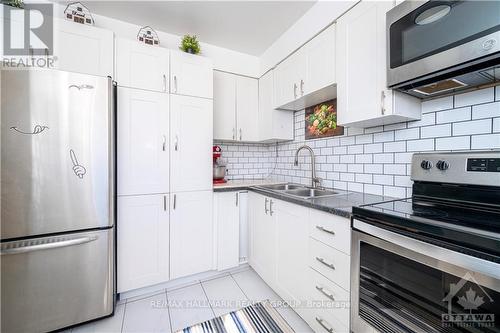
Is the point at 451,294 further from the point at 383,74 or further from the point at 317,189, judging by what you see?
the point at 317,189

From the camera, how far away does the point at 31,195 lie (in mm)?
1344

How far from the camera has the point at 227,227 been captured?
225 cm

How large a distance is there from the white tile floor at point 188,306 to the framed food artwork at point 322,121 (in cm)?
159

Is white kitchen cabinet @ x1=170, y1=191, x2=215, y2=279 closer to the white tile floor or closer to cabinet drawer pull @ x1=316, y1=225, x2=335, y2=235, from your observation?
the white tile floor

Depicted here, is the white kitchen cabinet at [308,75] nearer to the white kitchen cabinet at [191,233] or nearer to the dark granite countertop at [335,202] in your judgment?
the dark granite countertop at [335,202]

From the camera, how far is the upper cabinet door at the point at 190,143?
78.3 inches

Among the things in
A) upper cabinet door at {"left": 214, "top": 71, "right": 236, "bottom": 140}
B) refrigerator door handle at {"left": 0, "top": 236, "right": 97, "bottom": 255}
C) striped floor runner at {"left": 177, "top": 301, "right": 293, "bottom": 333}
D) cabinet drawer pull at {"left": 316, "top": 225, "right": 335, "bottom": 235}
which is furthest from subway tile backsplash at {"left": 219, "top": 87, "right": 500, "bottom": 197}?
refrigerator door handle at {"left": 0, "top": 236, "right": 97, "bottom": 255}

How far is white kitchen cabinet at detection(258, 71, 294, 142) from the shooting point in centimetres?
250

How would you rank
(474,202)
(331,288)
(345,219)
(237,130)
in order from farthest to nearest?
(237,130)
(331,288)
(345,219)
(474,202)

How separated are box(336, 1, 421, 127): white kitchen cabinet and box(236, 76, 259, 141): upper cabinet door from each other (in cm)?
130

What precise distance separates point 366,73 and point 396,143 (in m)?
0.53

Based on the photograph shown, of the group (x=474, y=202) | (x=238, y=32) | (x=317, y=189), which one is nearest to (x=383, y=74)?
(x=474, y=202)

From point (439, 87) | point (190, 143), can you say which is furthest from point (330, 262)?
point (190, 143)

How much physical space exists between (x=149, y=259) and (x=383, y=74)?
227 cm
